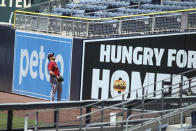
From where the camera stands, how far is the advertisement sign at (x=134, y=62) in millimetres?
16812

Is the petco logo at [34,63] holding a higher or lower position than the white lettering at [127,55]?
lower

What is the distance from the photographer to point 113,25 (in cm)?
1869

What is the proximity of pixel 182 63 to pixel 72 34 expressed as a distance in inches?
192

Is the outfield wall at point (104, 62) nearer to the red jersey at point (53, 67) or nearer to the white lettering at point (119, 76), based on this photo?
the white lettering at point (119, 76)

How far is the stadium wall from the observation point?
22859 mm

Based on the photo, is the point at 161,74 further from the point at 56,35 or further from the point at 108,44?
the point at 56,35

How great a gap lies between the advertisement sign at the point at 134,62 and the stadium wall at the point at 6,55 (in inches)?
198

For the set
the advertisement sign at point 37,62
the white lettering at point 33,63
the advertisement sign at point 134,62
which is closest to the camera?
the advertisement sign at point 134,62

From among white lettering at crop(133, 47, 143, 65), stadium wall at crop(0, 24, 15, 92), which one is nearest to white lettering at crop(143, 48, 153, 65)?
white lettering at crop(133, 47, 143, 65)

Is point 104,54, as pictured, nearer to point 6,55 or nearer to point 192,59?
point 192,59

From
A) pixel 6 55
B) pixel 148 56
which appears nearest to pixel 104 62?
pixel 148 56

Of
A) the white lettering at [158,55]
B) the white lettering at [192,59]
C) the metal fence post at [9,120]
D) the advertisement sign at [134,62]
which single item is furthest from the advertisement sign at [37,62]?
the metal fence post at [9,120]

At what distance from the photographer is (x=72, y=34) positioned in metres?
19.8

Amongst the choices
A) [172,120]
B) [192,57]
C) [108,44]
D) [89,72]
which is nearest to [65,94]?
[89,72]
